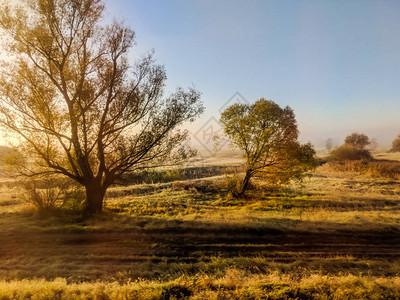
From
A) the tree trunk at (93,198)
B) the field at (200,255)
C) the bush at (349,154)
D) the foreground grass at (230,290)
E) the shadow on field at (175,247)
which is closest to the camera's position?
the foreground grass at (230,290)

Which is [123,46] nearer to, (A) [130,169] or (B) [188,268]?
(A) [130,169]

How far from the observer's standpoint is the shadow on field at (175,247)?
9133 mm

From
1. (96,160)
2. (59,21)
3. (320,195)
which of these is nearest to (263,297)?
(96,160)

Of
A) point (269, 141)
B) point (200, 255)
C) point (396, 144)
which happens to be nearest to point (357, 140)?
point (396, 144)

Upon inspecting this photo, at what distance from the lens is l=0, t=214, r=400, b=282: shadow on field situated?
9.13 m

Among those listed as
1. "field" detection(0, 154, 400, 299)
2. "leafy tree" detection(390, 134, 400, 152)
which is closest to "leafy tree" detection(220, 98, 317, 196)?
"field" detection(0, 154, 400, 299)

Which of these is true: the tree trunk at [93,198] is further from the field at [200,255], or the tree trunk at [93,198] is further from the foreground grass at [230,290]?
the foreground grass at [230,290]

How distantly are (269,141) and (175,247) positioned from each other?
15.1 meters

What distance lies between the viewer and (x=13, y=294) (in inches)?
237

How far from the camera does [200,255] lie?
10.4 meters

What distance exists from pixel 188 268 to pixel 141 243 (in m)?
3.71

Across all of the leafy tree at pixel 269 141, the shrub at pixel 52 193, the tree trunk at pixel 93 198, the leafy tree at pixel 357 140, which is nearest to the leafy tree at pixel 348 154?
the leafy tree at pixel 357 140

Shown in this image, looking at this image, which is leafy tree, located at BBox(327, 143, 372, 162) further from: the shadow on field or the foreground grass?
the foreground grass

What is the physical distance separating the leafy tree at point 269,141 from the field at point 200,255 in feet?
16.2
